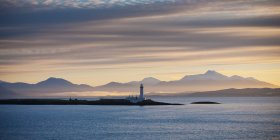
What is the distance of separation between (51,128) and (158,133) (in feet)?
51.5

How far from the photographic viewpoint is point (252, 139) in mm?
54781

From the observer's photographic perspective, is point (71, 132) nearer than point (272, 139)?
No

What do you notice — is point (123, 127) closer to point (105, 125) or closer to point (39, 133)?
point (105, 125)

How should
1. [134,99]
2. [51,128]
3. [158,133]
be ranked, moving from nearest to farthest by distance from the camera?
1. [158,133]
2. [51,128]
3. [134,99]

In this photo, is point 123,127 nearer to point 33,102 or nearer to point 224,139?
point 224,139

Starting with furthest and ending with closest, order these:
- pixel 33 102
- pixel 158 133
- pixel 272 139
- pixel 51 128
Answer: pixel 33 102 → pixel 51 128 → pixel 158 133 → pixel 272 139

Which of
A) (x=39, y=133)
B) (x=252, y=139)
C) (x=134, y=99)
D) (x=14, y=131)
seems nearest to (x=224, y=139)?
(x=252, y=139)

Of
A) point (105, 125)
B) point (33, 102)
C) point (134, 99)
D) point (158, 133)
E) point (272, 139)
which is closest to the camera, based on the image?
point (272, 139)

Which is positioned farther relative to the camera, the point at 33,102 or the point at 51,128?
the point at 33,102

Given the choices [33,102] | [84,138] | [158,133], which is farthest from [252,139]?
[33,102]

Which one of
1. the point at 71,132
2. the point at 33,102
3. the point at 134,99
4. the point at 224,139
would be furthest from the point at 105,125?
the point at 33,102

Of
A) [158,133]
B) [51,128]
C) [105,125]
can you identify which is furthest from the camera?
[105,125]

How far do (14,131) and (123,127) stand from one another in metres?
14.5

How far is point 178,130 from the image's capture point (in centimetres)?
6531
